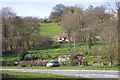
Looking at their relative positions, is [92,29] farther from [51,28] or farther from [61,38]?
[51,28]

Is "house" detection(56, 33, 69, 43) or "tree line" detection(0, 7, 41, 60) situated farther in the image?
"house" detection(56, 33, 69, 43)

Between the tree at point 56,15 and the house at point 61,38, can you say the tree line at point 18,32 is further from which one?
the tree at point 56,15

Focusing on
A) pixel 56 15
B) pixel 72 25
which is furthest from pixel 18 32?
pixel 56 15

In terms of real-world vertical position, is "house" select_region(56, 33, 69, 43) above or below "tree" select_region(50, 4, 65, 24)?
below

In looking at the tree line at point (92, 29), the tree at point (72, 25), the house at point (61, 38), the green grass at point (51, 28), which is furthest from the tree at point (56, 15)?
the tree at point (72, 25)

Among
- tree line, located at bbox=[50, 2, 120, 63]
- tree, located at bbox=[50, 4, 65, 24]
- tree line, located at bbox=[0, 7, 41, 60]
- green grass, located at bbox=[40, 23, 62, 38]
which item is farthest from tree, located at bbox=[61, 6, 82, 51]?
tree, located at bbox=[50, 4, 65, 24]

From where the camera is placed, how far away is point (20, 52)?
38094mm


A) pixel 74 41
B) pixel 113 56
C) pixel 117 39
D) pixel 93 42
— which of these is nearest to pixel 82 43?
pixel 74 41

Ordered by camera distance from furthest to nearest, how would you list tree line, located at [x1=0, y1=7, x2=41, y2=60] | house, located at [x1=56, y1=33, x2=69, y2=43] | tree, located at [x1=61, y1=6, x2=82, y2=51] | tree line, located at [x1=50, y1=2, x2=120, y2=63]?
house, located at [x1=56, y1=33, x2=69, y2=43], tree, located at [x1=61, y1=6, x2=82, y2=51], tree line, located at [x1=0, y1=7, x2=41, y2=60], tree line, located at [x1=50, y1=2, x2=120, y2=63]

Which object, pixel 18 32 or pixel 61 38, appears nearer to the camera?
pixel 18 32

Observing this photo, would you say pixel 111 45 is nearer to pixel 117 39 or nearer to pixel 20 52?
pixel 117 39

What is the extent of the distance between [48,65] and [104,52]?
6.45 m

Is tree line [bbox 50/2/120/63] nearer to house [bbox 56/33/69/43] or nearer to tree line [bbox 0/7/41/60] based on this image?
house [bbox 56/33/69/43]

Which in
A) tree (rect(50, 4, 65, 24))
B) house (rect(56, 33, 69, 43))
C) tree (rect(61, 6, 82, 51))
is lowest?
house (rect(56, 33, 69, 43))
